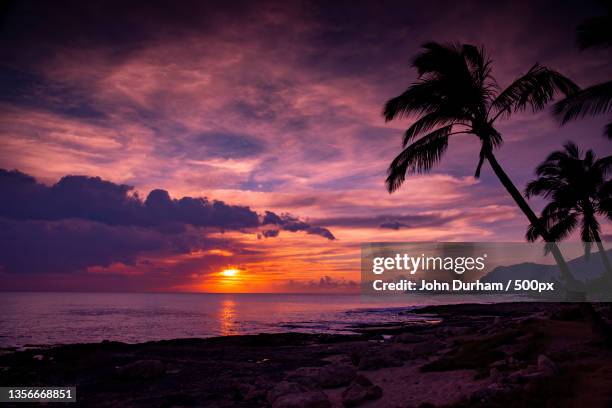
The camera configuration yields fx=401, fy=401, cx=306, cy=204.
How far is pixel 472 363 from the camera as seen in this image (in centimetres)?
1600

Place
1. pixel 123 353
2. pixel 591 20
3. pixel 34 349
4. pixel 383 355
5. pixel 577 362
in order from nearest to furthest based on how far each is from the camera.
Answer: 1. pixel 577 362
2. pixel 591 20
3. pixel 383 355
4. pixel 123 353
5. pixel 34 349

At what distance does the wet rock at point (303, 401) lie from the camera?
12.7 m

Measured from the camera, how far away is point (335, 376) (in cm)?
1659

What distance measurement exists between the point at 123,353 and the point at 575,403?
27.1 metres

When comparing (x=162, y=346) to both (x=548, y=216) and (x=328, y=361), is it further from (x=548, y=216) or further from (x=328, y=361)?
(x=548, y=216)

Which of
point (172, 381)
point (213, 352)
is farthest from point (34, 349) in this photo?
point (172, 381)

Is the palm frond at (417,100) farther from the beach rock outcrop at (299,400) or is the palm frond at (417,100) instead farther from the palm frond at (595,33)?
the beach rock outcrop at (299,400)

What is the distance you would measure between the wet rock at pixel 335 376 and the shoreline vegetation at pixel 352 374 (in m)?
0.04

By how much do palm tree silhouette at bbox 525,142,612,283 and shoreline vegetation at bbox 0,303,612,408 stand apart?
28.4ft

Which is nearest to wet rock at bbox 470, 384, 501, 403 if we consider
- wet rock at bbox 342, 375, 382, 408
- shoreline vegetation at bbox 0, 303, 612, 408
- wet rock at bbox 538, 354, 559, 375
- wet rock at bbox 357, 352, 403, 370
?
shoreline vegetation at bbox 0, 303, 612, 408

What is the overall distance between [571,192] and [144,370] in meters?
29.8

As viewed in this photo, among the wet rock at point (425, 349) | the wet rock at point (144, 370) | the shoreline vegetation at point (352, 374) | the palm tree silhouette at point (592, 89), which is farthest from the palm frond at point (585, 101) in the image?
the wet rock at point (144, 370)

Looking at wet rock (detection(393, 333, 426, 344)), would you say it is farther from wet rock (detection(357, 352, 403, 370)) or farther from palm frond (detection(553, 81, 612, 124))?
palm frond (detection(553, 81, 612, 124))

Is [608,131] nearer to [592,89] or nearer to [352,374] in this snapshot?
[592,89]
